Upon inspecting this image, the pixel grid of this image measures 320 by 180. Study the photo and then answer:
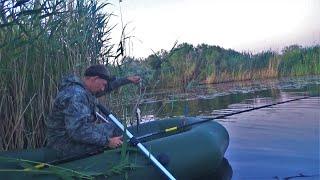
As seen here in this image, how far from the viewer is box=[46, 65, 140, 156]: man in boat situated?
4066 mm

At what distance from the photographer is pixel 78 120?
4047 millimetres

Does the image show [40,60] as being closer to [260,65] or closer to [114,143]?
[114,143]

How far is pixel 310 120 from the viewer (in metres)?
7.70

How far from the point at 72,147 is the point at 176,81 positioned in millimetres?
9931

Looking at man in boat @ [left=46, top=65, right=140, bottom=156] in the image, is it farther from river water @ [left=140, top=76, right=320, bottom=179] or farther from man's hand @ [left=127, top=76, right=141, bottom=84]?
river water @ [left=140, top=76, right=320, bottom=179]

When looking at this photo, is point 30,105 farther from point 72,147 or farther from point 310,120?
point 310,120

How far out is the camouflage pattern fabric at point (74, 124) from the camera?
4062 millimetres

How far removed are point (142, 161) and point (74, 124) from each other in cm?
68

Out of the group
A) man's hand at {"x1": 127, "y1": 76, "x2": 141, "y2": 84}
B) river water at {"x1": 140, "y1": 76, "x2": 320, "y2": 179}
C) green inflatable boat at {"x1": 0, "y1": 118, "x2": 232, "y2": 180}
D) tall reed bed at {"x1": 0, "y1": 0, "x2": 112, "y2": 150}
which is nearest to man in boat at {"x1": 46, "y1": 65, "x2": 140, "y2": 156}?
green inflatable boat at {"x1": 0, "y1": 118, "x2": 232, "y2": 180}

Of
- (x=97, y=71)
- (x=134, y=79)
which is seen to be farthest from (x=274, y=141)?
(x=97, y=71)

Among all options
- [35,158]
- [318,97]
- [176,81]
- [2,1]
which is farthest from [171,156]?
[176,81]

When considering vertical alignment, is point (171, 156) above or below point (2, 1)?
below

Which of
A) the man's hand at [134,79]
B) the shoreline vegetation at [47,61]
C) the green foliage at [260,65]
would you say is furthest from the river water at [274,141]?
the green foliage at [260,65]

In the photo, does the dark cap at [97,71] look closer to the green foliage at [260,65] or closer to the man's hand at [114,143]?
the man's hand at [114,143]
